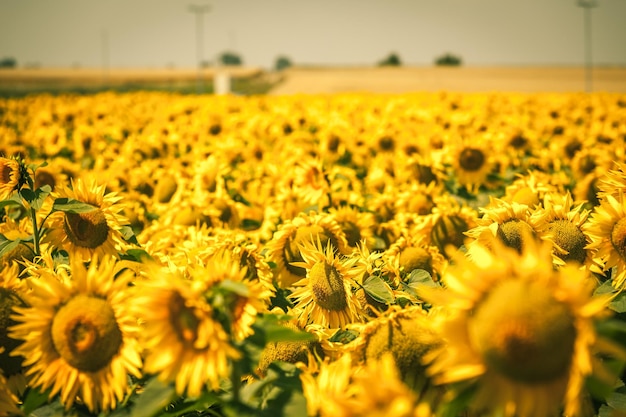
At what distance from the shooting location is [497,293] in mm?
1334

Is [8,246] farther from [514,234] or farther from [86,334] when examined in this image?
[514,234]

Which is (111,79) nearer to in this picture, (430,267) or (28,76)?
(28,76)

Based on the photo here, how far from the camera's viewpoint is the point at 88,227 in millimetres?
2721

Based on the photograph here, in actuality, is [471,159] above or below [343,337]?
above

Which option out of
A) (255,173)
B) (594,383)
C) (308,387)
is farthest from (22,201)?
(255,173)

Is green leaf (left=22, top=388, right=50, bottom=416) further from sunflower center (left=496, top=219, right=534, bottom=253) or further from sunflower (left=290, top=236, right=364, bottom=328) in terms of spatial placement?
sunflower center (left=496, top=219, right=534, bottom=253)

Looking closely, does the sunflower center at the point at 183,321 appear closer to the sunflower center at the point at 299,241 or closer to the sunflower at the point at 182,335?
the sunflower at the point at 182,335

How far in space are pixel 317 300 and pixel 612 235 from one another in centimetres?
129

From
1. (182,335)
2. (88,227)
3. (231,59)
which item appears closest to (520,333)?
(182,335)

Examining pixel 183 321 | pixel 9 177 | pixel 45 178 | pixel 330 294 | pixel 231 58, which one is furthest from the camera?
pixel 231 58

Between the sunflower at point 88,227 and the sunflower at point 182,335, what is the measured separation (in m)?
1.31

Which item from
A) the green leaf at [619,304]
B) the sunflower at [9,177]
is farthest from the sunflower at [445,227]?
the sunflower at [9,177]

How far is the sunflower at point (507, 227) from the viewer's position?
2425 millimetres

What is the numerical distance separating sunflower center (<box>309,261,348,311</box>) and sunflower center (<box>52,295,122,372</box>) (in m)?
0.92
